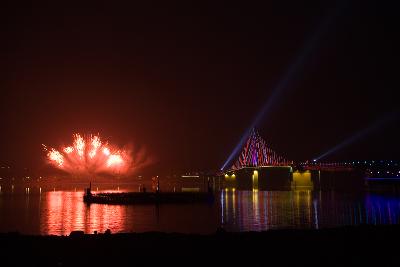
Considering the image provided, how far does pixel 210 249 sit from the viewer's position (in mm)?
19016

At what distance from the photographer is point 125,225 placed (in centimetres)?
3700

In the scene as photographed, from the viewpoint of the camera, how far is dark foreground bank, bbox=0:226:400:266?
16.4 metres

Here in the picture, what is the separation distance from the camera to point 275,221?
39750 millimetres

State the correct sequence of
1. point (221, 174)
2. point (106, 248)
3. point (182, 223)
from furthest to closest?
point (221, 174)
point (182, 223)
point (106, 248)

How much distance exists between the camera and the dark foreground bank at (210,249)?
1638 centimetres

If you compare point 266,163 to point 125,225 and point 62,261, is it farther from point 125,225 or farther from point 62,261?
point 62,261

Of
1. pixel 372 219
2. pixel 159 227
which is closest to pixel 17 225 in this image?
pixel 159 227

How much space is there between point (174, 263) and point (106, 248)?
3862 millimetres

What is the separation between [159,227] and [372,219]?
18.0 m

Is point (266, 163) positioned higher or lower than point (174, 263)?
higher

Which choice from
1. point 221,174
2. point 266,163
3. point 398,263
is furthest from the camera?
point 221,174

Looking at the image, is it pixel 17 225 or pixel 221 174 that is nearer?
pixel 17 225

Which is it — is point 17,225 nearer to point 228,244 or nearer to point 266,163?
point 228,244

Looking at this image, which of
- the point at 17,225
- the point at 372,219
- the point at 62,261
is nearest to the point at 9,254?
the point at 62,261
